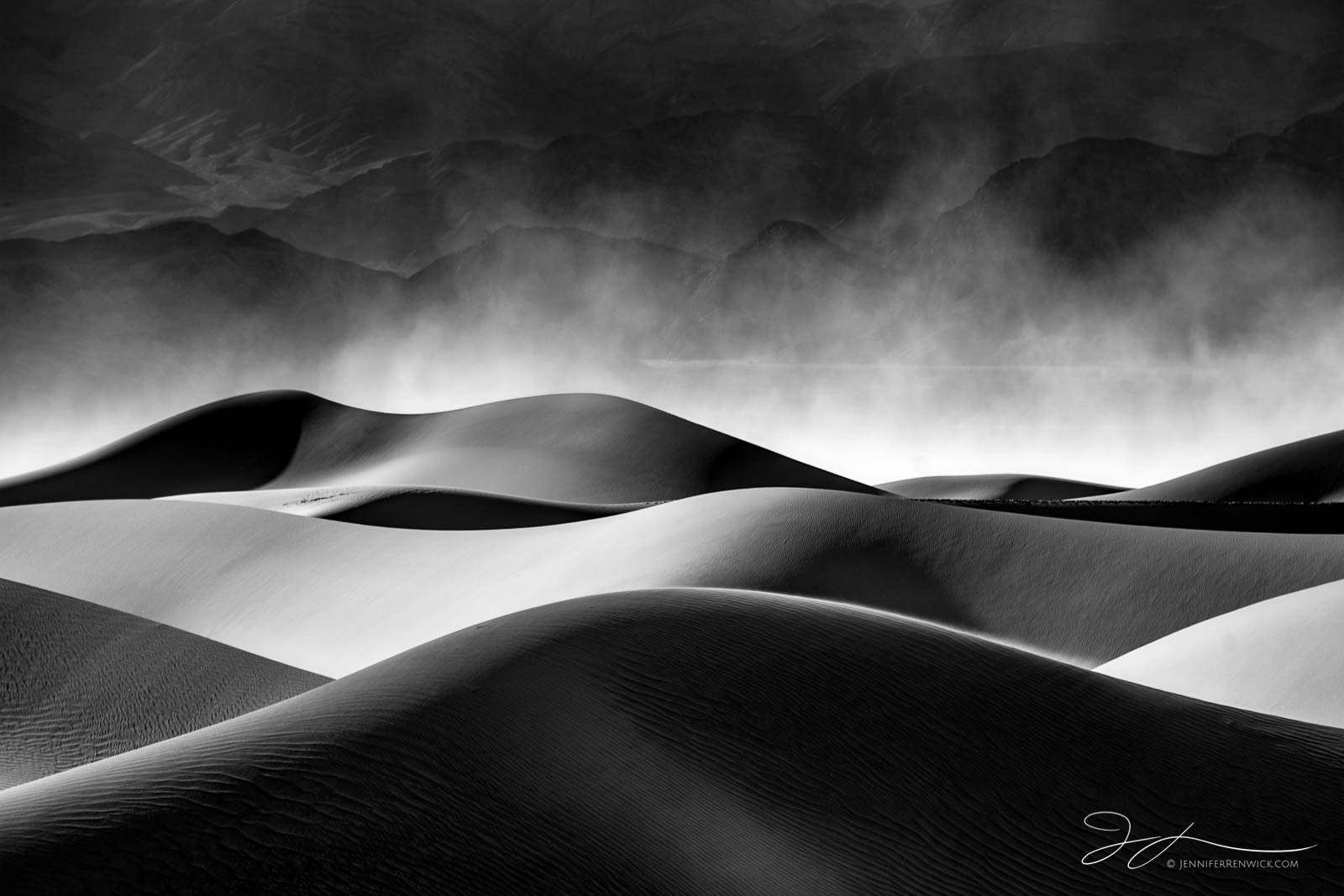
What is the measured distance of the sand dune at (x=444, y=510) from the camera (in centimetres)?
1348

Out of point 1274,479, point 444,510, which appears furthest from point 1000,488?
point 444,510

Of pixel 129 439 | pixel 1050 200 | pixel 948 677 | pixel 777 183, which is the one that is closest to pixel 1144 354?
pixel 1050 200

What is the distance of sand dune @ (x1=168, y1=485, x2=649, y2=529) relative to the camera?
13484mm

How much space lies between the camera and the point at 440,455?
75.6 ft

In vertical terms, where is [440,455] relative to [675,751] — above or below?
above

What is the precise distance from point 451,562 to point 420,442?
49.2ft

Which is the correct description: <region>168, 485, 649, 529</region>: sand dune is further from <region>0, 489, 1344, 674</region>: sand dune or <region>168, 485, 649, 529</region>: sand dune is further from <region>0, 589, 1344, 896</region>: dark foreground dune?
<region>0, 589, 1344, 896</region>: dark foreground dune

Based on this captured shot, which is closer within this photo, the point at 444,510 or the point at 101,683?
the point at 101,683

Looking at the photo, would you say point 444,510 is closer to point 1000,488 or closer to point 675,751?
point 675,751

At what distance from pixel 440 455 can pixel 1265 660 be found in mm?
19204
